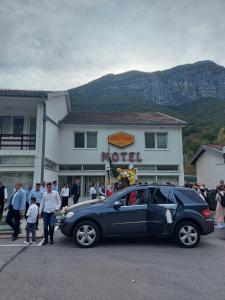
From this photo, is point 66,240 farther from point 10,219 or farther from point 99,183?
point 99,183

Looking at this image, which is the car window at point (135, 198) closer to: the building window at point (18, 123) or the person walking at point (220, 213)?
the person walking at point (220, 213)

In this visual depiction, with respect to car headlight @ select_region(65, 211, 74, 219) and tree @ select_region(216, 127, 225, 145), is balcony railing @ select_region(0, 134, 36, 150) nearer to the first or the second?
car headlight @ select_region(65, 211, 74, 219)

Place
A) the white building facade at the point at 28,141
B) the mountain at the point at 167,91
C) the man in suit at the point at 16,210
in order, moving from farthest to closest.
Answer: the mountain at the point at 167,91
the white building facade at the point at 28,141
the man in suit at the point at 16,210

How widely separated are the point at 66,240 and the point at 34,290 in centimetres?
386

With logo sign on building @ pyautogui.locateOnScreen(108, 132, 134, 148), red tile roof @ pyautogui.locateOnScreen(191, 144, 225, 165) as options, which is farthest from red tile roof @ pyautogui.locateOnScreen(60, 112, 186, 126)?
red tile roof @ pyautogui.locateOnScreen(191, 144, 225, 165)

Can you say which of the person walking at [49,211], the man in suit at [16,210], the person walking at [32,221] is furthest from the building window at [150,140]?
the person walking at [32,221]

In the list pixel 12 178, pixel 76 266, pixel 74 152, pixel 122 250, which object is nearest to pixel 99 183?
pixel 74 152

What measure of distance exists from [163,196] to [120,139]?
1289 centimetres

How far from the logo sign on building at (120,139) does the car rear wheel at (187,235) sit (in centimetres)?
1314

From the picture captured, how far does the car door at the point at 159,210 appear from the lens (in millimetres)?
7508

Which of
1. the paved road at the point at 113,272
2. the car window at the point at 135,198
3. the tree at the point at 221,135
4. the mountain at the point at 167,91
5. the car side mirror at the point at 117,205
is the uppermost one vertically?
the mountain at the point at 167,91

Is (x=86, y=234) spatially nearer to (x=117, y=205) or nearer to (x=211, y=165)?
(x=117, y=205)

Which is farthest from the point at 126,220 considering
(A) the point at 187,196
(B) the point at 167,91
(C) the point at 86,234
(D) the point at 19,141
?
(B) the point at 167,91

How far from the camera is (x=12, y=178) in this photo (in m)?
15.7
